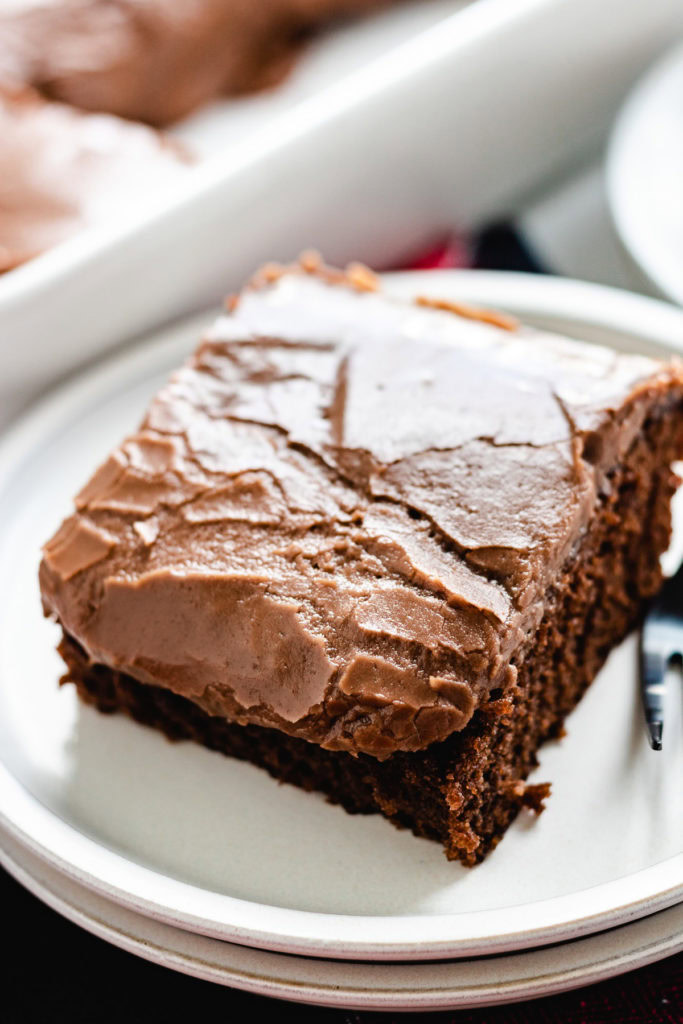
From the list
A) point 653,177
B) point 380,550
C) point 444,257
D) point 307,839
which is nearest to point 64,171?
point 444,257

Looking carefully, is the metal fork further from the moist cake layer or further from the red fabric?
the red fabric

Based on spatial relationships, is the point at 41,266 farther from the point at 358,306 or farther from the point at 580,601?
the point at 580,601

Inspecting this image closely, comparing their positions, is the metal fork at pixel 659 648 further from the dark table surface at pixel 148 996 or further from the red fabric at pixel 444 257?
the red fabric at pixel 444 257

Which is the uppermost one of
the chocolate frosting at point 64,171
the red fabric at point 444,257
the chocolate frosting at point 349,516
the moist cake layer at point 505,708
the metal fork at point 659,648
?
the chocolate frosting at point 64,171

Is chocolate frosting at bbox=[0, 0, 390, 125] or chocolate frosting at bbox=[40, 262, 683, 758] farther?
chocolate frosting at bbox=[0, 0, 390, 125]

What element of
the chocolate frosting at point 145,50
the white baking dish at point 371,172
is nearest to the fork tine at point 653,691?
the white baking dish at point 371,172

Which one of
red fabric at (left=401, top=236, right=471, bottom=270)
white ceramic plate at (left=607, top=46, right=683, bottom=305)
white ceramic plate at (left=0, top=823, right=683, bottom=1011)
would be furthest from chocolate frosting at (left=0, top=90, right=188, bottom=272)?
white ceramic plate at (left=0, top=823, right=683, bottom=1011)
